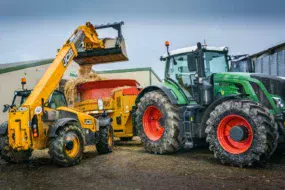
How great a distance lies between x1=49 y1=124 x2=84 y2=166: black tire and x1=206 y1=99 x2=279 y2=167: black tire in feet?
9.13

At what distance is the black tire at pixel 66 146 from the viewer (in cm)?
652

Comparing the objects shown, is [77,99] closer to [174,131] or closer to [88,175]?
[174,131]

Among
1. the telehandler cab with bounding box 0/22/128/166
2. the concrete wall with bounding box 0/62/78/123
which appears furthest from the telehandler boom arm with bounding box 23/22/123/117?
the concrete wall with bounding box 0/62/78/123

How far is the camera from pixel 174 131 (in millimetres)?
7566

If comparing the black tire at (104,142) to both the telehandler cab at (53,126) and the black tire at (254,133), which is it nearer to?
the telehandler cab at (53,126)

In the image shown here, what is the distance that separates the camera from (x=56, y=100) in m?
8.26

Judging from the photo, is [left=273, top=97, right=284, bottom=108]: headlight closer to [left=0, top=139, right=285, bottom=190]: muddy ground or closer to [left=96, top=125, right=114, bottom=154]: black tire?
[left=0, top=139, right=285, bottom=190]: muddy ground

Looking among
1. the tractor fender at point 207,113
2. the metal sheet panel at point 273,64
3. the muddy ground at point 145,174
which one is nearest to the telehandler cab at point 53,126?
the muddy ground at point 145,174

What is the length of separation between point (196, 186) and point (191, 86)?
135 inches

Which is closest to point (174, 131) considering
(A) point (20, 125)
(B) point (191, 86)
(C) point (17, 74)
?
(B) point (191, 86)

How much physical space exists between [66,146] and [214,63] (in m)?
3.86

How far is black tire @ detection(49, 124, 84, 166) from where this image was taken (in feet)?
21.4

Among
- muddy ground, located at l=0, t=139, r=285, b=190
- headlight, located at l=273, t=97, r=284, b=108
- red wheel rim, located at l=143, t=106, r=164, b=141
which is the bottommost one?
muddy ground, located at l=0, t=139, r=285, b=190

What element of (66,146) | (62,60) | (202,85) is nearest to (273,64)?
(202,85)
